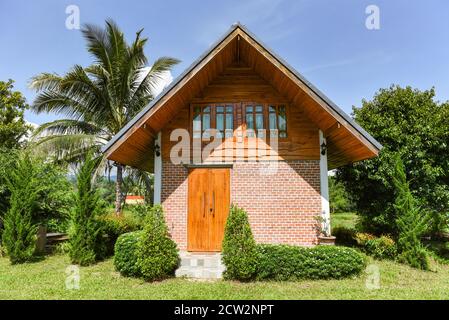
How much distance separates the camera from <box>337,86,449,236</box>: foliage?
10250mm

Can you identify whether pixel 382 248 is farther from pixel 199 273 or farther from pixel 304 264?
pixel 199 273

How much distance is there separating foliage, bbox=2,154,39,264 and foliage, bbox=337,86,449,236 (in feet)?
36.8

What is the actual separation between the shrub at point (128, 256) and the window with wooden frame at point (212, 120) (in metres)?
3.39

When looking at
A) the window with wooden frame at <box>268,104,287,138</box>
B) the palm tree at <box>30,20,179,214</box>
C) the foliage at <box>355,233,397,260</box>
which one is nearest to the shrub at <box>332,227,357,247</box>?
the foliage at <box>355,233,397,260</box>

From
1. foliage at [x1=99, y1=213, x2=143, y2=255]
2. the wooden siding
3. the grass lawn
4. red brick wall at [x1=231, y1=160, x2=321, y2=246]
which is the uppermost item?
the wooden siding

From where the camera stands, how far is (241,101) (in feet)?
28.6

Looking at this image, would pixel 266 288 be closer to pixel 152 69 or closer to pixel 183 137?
pixel 183 137

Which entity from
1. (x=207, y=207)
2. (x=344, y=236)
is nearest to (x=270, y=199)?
(x=207, y=207)

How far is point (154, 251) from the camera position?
6730 millimetres

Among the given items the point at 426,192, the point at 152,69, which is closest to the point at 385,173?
the point at 426,192

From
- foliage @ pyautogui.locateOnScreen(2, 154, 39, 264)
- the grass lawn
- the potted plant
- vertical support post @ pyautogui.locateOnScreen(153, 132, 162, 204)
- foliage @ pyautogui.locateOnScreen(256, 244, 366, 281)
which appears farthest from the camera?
foliage @ pyautogui.locateOnScreen(2, 154, 39, 264)

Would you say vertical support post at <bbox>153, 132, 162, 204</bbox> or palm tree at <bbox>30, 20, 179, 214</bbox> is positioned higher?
palm tree at <bbox>30, 20, 179, 214</bbox>

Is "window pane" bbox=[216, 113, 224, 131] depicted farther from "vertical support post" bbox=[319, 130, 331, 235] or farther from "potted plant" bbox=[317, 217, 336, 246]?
"potted plant" bbox=[317, 217, 336, 246]
